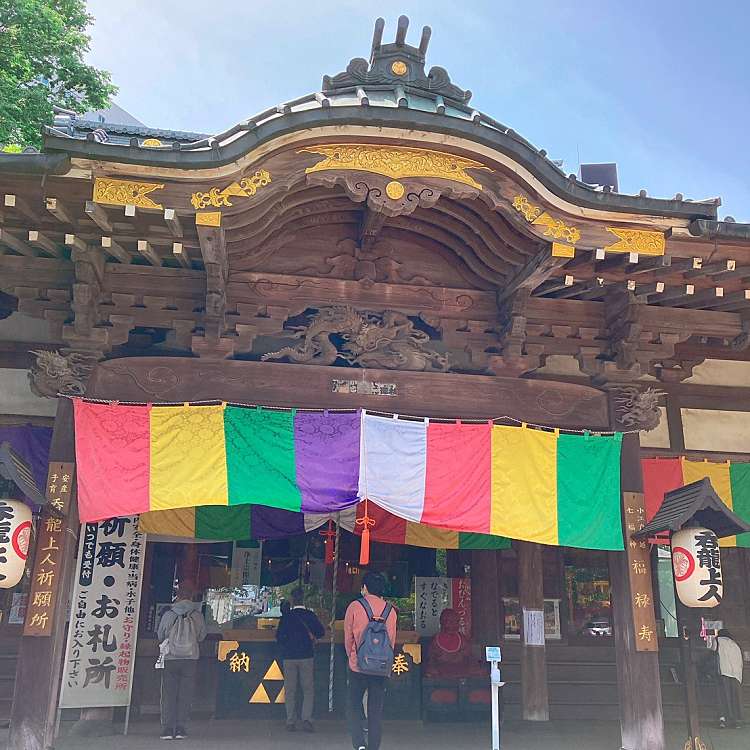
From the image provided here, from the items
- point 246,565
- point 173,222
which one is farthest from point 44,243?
point 246,565

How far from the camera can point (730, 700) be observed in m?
A: 8.10

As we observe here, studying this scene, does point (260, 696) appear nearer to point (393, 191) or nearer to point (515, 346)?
point (515, 346)

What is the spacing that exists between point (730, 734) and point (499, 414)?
486cm

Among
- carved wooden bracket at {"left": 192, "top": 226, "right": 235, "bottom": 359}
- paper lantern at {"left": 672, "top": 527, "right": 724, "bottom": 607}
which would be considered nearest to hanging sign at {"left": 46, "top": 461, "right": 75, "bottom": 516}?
carved wooden bracket at {"left": 192, "top": 226, "right": 235, "bottom": 359}

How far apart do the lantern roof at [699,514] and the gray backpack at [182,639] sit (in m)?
4.81

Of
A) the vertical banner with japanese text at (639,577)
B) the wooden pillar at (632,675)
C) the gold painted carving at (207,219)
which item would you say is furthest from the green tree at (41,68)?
the wooden pillar at (632,675)

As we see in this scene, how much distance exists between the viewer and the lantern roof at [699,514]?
588 centimetres

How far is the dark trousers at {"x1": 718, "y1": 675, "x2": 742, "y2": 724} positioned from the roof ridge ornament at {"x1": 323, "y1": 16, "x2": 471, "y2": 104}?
7616mm

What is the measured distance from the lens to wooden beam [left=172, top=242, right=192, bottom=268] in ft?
19.0

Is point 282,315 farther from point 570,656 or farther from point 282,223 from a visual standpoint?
point 570,656

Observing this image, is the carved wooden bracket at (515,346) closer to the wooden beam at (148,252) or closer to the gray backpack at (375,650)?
the gray backpack at (375,650)

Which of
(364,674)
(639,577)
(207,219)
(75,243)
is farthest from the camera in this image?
(639,577)

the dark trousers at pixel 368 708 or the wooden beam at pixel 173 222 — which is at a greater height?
the wooden beam at pixel 173 222

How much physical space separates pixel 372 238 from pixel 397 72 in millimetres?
2017
